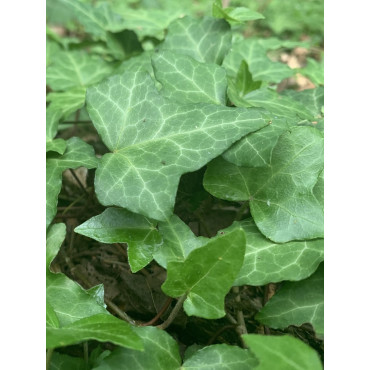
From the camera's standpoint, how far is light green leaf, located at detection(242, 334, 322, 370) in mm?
620

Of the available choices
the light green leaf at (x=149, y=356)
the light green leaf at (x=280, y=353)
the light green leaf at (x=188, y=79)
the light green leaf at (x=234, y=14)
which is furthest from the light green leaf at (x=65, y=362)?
the light green leaf at (x=234, y=14)

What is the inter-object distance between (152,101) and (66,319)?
1.47 ft

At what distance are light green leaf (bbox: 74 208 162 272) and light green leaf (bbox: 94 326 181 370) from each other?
0.13 metres

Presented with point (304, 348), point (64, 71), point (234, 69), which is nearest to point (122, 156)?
point (304, 348)

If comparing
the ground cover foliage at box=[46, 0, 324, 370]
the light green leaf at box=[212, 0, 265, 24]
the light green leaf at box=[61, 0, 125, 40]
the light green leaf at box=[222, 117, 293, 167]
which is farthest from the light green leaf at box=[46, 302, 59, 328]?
the light green leaf at box=[61, 0, 125, 40]

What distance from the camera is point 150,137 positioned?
0.93 metres

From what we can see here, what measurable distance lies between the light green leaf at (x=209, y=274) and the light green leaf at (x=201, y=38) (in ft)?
2.02

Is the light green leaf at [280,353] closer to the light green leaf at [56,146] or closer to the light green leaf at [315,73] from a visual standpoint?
the light green leaf at [56,146]

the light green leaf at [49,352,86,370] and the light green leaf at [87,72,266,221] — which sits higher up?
the light green leaf at [87,72,266,221]

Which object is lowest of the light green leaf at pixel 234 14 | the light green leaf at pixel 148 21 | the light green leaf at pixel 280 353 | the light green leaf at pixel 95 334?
the light green leaf at pixel 95 334

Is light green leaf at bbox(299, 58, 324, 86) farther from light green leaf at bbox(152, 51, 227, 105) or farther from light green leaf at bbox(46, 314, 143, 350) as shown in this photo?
light green leaf at bbox(46, 314, 143, 350)

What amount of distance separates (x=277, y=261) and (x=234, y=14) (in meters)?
0.72

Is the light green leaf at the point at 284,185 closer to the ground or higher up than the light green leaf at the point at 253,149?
closer to the ground

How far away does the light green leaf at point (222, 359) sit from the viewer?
29.2 inches
